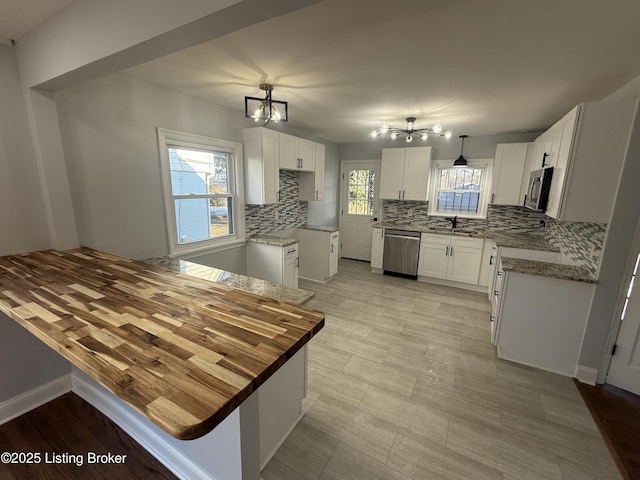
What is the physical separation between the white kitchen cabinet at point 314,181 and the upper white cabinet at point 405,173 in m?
1.18

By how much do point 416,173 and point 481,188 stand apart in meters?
1.10

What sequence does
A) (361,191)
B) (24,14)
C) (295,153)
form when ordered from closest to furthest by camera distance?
(24,14) < (295,153) < (361,191)

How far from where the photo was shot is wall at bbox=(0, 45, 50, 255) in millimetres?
1716

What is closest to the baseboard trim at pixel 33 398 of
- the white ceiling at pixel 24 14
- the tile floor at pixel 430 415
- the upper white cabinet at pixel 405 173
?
the tile floor at pixel 430 415

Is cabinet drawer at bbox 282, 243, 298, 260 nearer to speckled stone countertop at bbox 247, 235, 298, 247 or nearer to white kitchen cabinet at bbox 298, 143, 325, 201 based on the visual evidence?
speckled stone countertop at bbox 247, 235, 298, 247

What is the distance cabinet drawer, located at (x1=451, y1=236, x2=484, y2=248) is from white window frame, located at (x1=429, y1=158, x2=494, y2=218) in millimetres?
627

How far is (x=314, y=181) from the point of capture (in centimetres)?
450

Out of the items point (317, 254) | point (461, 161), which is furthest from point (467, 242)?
point (317, 254)

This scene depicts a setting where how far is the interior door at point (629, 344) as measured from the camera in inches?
83.2

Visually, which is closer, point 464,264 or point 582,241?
point 582,241

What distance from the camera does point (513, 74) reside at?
206 cm

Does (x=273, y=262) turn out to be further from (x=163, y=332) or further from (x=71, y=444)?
(x=163, y=332)

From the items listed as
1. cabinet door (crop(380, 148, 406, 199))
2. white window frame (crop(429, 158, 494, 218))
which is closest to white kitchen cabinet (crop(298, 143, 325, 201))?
cabinet door (crop(380, 148, 406, 199))

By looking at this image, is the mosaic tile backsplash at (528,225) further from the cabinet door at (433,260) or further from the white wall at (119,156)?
the white wall at (119,156)
